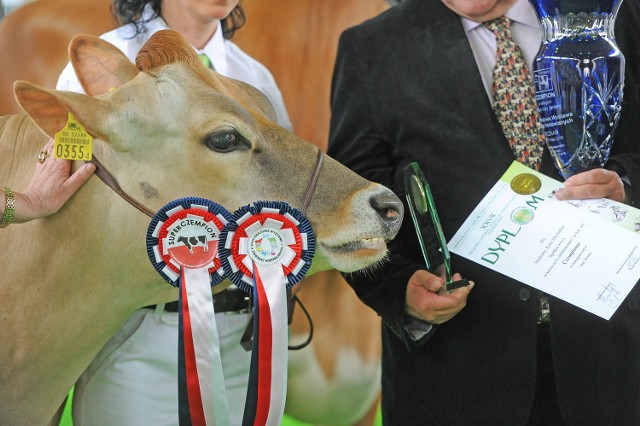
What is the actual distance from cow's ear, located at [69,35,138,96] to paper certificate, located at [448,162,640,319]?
2.24 feet

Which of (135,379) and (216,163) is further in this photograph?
(135,379)

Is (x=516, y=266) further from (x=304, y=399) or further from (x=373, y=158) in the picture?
(x=304, y=399)

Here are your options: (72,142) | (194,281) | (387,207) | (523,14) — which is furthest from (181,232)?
(523,14)

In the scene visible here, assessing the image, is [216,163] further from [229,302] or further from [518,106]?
[518,106]

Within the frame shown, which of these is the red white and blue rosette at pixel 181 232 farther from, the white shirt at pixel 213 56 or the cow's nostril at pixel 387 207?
the white shirt at pixel 213 56

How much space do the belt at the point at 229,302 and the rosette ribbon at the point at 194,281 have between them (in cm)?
26

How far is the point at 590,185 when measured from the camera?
1.55m

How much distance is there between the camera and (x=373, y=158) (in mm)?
1788

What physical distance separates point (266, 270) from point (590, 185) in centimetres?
57

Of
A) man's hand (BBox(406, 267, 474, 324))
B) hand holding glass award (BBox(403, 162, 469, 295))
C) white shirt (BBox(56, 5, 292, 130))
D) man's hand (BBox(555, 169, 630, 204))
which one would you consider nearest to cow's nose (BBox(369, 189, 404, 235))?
hand holding glass award (BBox(403, 162, 469, 295))

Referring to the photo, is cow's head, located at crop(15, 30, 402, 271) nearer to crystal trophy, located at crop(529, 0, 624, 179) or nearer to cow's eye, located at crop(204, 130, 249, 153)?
cow's eye, located at crop(204, 130, 249, 153)

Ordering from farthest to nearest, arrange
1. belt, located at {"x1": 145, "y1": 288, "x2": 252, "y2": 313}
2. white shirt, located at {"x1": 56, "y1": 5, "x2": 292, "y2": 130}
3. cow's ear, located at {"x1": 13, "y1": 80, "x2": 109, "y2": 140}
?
1. white shirt, located at {"x1": 56, "y1": 5, "x2": 292, "y2": 130}
2. belt, located at {"x1": 145, "y1": 288, "x2": 252, "y2": 313}
3. cow's ear, located at {"x1": 13, "y1": 80, "x2": 109, "y2": 140}

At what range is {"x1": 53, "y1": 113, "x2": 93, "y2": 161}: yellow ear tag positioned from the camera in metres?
1.40

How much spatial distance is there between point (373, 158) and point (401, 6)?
12.9 inches
